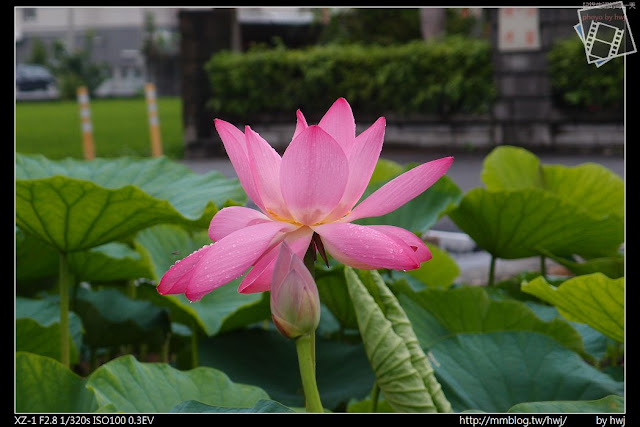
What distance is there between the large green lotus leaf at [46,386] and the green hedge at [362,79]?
19.0ft

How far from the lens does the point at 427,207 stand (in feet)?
3.15

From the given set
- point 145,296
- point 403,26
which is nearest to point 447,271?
point 145,296

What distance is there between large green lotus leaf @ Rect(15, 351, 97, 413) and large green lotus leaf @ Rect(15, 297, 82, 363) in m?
0.13

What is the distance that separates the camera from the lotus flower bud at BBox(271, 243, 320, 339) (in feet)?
1.20

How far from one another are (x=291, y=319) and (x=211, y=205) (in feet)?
1.13

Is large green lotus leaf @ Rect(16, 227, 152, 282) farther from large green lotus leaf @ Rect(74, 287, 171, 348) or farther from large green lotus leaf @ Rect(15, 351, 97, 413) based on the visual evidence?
large green lotus leaf @ Rect(15, 351, 97, 413)

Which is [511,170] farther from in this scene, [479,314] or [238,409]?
[238,409]

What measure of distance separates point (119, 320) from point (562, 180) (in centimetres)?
64

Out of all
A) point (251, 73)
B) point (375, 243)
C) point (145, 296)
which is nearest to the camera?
point (375, 243)

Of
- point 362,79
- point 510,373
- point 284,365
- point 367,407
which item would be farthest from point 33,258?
point 362,79

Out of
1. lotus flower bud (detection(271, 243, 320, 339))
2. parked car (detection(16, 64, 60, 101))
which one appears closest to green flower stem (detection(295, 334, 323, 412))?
lotus flower bud (detection(271, 243, 320, 339))

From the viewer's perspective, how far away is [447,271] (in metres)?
1.06

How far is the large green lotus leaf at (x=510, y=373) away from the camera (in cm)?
60
